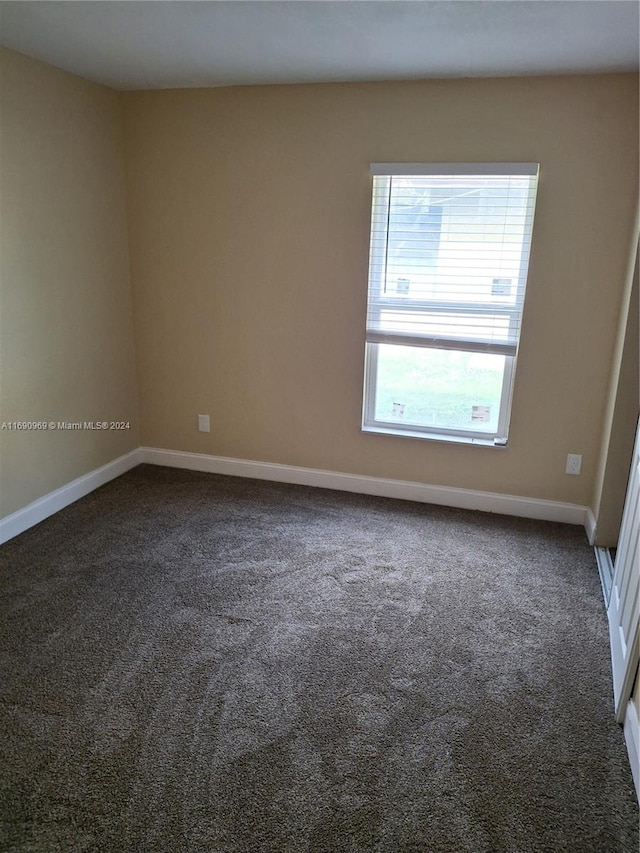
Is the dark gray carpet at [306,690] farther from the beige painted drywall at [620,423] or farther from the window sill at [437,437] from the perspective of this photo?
the window sill at [437,437]

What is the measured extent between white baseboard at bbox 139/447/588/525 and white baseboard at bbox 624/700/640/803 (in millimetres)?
1557

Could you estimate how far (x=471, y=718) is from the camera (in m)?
2.01

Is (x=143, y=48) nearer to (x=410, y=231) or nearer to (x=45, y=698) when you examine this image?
(x=410, y=231)

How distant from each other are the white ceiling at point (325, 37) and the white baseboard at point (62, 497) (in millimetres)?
2236

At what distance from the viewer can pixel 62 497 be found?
3445 mm

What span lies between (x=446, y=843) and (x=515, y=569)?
153 cm

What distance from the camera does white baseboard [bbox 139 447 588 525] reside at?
11.2ft

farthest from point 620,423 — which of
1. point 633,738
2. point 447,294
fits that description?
point 633,738

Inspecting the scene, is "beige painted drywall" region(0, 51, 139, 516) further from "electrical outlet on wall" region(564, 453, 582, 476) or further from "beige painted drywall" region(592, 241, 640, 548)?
"beige painted drywall" region(592, 241, 640, 548)

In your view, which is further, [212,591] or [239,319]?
[239,319]

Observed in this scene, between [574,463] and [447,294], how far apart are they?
119cm

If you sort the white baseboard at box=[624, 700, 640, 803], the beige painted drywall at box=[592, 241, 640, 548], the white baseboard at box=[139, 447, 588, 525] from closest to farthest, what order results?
the white baseboard at box=[624, 700, 640, 803] → the beige painted drywall at box=[592, 241, 640, 548] → the white baseboard at box=[139, 447, 588, 525]

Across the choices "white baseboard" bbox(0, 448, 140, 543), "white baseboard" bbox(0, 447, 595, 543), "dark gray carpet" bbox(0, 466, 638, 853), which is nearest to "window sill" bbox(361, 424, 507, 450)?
"white baseboard" bbox(0, 447, 595, 543)

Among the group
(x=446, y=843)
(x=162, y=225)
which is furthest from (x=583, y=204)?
(x=446, y=843)
